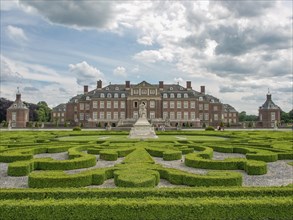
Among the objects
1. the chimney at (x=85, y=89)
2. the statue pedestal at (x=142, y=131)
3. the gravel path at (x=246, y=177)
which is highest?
the chimney at (x=85, y=89)

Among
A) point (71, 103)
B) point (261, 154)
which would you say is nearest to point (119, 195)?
point (261, 154)

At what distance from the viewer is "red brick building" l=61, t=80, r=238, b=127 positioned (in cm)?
7131

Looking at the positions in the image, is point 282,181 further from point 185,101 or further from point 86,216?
point 185,101

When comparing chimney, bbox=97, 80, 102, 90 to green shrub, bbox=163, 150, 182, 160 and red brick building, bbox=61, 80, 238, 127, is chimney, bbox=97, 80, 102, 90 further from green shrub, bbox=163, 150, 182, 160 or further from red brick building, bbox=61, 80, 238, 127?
green shrub, bbox=163, 150, 182, 160

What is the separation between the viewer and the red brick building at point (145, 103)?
71.3 meters

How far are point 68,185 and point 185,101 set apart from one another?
65.9m

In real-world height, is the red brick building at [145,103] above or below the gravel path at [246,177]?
above

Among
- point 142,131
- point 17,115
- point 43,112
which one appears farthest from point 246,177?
point 43,112

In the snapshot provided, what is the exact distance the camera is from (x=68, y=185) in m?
8.41

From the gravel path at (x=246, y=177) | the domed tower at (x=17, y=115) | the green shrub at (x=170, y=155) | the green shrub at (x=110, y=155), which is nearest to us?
the gravel path at (x=246, y=177)

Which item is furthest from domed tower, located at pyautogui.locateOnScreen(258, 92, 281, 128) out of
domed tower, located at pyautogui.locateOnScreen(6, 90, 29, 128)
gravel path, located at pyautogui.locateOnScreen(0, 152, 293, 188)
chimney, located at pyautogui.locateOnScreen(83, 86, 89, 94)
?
gravel path, located at pyautogui.locateOnScreen(0, 152, 293, 188)

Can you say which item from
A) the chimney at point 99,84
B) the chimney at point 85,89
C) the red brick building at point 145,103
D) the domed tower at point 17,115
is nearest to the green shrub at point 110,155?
the red brick building at point 145,103

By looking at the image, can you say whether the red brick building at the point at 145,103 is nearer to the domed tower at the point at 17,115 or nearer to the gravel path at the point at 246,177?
the domed tower at the point at 17,115

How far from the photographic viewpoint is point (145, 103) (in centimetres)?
6975
